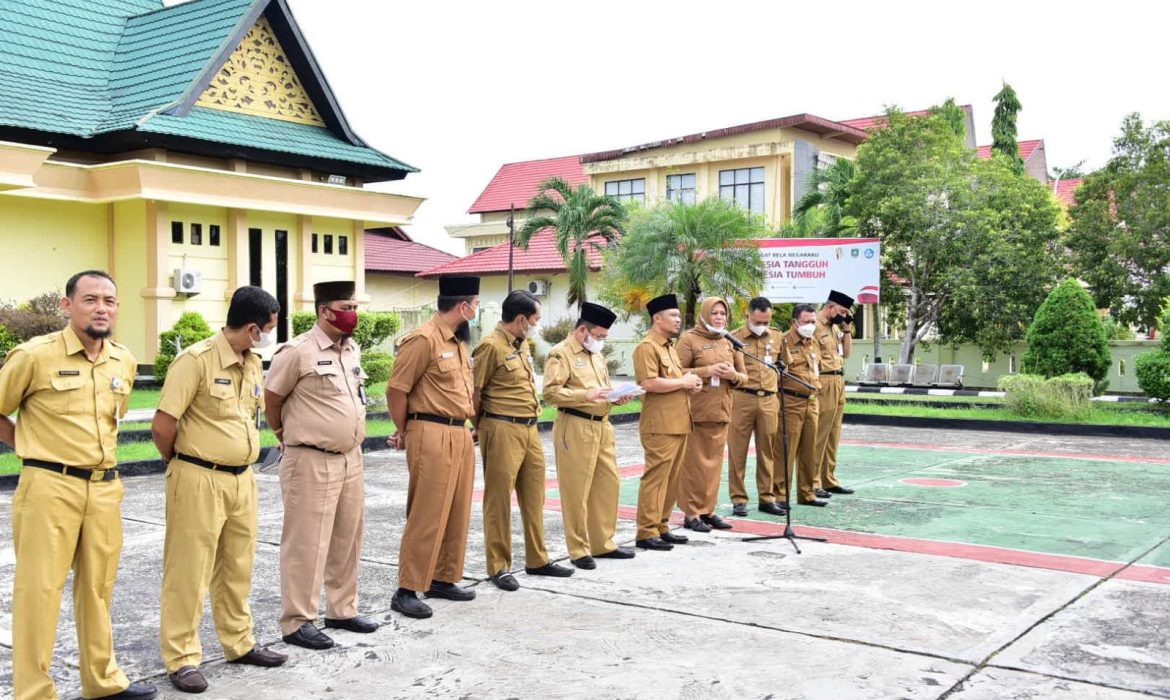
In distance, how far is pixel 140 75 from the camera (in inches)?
1032

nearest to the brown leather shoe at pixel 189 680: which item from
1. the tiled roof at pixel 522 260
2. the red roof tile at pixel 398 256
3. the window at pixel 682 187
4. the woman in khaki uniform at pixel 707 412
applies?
the woman in khaki uniform at pixel 707 412

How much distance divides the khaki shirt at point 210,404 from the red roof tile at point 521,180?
4300 centimetres

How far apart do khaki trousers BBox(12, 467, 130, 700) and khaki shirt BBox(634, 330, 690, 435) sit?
4.35 meters

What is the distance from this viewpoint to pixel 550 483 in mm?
12156

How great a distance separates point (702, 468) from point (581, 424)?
1761 mm

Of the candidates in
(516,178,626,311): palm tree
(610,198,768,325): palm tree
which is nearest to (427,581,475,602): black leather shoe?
(610,198,768,325): palm tree

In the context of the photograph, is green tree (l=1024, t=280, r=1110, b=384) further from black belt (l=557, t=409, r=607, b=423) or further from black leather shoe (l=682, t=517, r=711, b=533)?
black belt (l=557, t=409, r=607, b=423)

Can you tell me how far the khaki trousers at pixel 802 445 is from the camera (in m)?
10.4

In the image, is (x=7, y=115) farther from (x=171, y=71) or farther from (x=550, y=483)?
(x=550, y=483)

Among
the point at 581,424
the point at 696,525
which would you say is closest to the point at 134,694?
the point at 581,424

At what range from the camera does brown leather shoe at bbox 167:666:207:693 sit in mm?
4957

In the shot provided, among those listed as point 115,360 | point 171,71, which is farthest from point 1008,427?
point 171,71

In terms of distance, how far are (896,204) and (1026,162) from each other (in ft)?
64.6

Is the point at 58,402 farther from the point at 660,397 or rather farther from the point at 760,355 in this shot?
the point at 760,355
